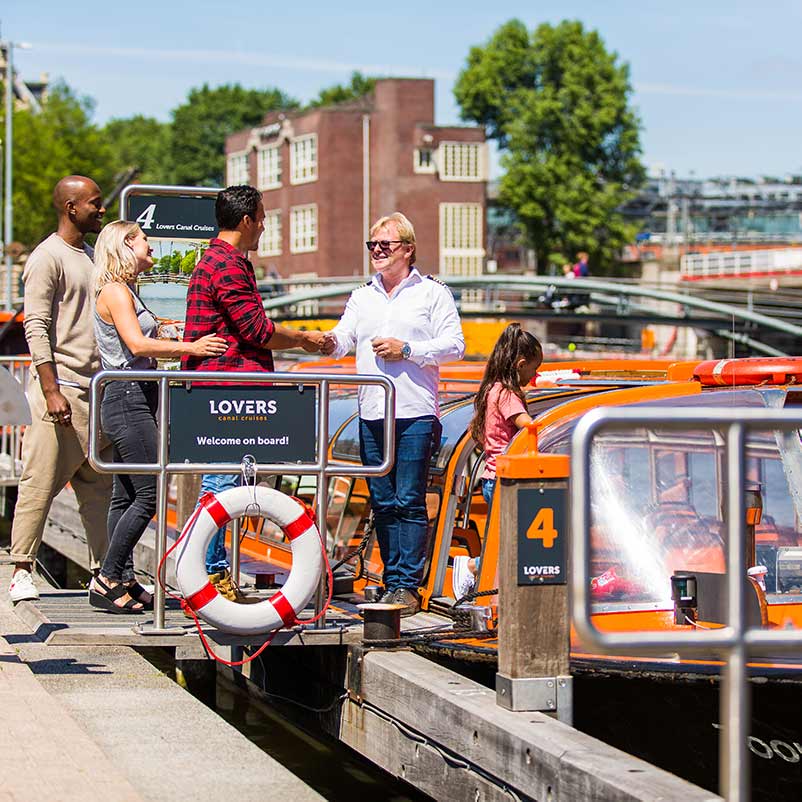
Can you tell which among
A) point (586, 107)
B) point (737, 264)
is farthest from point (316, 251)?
point (737, 264)

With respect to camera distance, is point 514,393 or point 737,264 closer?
point 514,393

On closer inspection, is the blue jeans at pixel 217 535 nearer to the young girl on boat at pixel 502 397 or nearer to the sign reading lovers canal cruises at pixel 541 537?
the young girl on boat at pixel 502 397

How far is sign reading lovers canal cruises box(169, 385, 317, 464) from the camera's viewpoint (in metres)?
6.51

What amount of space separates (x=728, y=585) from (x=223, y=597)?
9.39ft

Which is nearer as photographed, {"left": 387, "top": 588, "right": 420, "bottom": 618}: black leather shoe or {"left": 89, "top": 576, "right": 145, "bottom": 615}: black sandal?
{"left": 89, "top": 576, "right": 145, "bottom": 615}: black sandal

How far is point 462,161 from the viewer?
85.5 metres

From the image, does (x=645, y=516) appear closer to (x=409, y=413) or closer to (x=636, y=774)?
(x=409, y=413)

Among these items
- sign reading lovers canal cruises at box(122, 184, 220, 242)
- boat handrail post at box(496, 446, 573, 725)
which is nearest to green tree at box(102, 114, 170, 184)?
sign reading lovers canal cruises at box(122, 184, 220, 242)

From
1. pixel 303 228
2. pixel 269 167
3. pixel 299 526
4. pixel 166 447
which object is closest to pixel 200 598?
pixel 299 526

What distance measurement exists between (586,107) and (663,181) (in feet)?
110

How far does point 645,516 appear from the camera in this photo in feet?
20.9

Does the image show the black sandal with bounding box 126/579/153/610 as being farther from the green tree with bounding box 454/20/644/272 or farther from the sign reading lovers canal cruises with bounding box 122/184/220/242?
the green tree with bounding box 454/20/644/272

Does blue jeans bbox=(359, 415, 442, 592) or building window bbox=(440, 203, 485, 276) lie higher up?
building window bbox=(440, 203, 485, 276)

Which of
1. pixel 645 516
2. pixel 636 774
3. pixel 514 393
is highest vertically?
pixel 514 393
